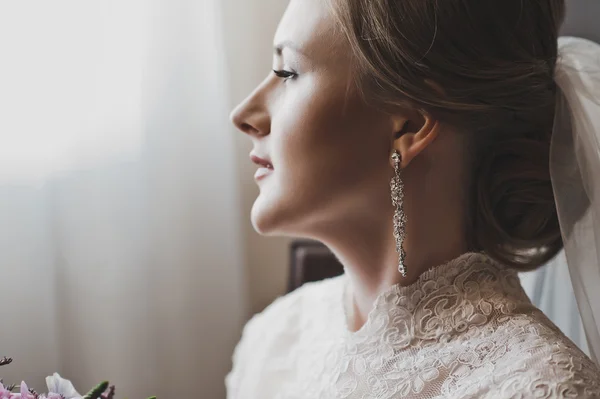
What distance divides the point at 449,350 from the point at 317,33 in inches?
17.4

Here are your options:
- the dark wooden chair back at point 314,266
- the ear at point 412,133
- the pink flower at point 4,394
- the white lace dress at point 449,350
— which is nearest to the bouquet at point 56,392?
the pink flower at point 4,394

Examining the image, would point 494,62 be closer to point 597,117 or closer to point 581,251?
point 597,117

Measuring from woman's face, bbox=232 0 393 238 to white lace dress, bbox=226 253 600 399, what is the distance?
0.46 ft

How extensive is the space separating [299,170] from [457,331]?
0.95 ft

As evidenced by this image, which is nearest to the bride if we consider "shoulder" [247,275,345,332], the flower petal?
"shoulder" [247,275,345,332]

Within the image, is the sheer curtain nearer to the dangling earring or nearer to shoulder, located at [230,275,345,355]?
shoulder, located at [230,275,345,355]

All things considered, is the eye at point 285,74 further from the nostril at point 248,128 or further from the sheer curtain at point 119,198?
the sheer curtain at point 119,198

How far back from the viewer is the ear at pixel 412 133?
94 cm

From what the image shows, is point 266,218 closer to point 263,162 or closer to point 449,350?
point 263,162

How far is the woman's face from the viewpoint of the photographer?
37.2 inches

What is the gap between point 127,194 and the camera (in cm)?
146

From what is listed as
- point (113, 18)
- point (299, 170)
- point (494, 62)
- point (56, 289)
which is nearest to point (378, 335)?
point (299, 170)

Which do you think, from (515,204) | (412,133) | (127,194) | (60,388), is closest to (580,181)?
(515,204)

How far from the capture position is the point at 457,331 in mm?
913
